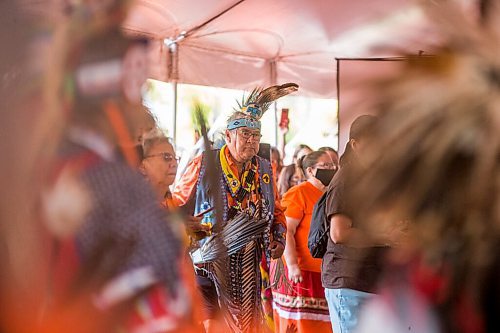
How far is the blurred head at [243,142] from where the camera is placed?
300cm

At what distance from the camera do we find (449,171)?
25.1 inches

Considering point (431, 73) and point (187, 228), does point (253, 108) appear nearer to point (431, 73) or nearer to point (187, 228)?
point (187, 228)

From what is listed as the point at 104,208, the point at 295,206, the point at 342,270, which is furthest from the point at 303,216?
the point at 104,208

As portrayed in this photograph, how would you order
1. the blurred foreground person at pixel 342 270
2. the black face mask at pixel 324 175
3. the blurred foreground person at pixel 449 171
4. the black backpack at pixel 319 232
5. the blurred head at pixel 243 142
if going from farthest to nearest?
the black face mask at pixel 324 175, the blurred head at pixel 243 142, the black backpack at pixel 319 232, the blurred foreground person at pixel 342 270, the blurred foreground person at pixel 449 171

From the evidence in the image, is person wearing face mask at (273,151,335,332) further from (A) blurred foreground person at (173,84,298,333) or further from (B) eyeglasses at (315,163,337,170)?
(A) blurred foreground person at (173,84,298,333)

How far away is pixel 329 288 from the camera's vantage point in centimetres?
248

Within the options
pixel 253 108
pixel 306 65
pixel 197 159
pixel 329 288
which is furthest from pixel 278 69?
pixel 329 288

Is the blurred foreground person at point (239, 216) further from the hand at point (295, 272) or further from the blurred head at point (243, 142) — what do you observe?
the hand at point (295, 272)

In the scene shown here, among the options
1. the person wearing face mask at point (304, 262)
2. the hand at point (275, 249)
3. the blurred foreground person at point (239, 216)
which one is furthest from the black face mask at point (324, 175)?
the hand at point (275, 249)

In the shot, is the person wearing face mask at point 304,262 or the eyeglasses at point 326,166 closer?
the person wearing face mask at point 304,262

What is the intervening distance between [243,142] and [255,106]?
0.57ft

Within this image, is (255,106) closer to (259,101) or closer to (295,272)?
(259,101)

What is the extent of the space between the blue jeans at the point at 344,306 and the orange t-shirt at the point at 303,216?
32.9 inches

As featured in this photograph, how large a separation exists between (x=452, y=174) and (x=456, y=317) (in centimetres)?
16
